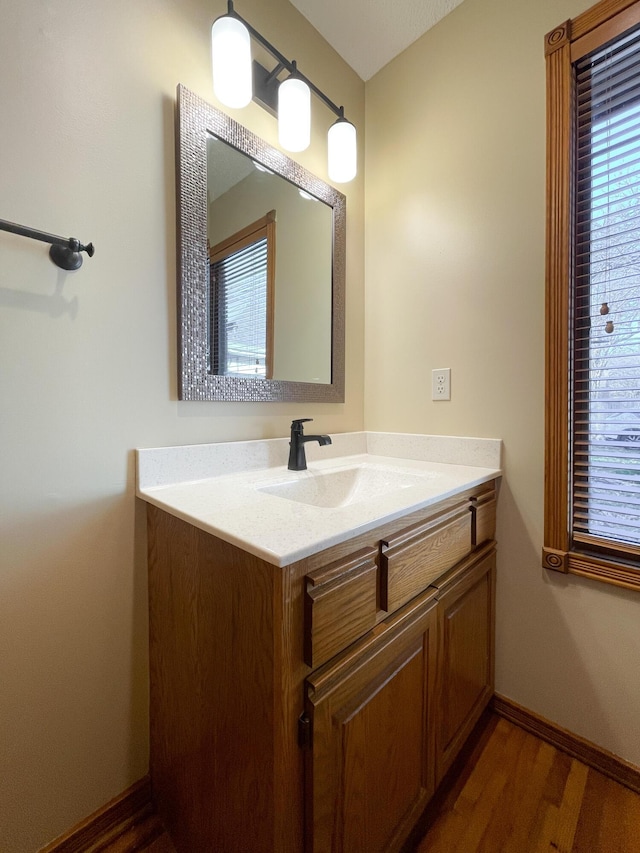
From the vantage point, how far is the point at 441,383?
1400 mm

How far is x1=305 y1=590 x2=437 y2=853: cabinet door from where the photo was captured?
2.07 ft

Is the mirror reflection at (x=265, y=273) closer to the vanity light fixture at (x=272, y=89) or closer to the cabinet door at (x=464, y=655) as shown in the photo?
the vanity light fixture at (x=272, y=89)

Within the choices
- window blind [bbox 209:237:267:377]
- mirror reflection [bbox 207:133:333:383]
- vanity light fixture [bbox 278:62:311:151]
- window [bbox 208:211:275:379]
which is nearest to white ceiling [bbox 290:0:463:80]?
vanity light fixture [bbox 278:62:311:151]

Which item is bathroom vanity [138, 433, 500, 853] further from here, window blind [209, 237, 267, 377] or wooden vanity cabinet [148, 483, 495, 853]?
window blind [209, 237, 267, 377]

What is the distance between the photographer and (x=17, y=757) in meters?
0.80

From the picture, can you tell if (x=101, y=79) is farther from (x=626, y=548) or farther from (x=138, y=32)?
(x=626, y=548)

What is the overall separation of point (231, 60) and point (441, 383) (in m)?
1.16

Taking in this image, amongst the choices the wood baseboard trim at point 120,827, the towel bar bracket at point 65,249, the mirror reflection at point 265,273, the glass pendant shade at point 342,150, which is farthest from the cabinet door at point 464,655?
the glass pendant shade at point 342,150

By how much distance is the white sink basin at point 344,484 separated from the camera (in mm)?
1119

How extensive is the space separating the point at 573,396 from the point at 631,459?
23 centimetres

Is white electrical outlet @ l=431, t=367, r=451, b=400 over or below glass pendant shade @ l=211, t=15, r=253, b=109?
below

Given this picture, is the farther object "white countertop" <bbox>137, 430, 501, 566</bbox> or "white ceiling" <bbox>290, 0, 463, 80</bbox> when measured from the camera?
"white ceiling" <bbox>290, 0, 463, 80</bbox>

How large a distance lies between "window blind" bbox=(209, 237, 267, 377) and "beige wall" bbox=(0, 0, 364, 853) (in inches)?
5.1

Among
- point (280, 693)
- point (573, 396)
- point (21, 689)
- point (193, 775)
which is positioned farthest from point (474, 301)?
point (21, 689)
